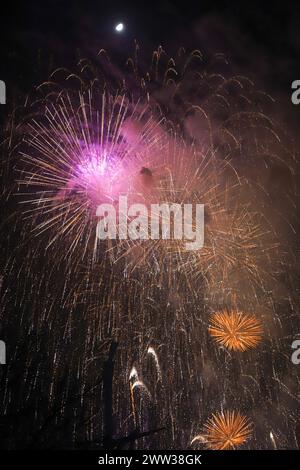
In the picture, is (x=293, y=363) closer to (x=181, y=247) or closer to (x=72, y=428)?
(x=181, y=247)

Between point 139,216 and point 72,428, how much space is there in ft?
30.0

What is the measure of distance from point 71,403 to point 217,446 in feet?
42.5

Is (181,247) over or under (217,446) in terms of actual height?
over

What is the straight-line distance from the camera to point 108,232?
14594mm

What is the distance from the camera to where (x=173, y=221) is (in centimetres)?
1497
